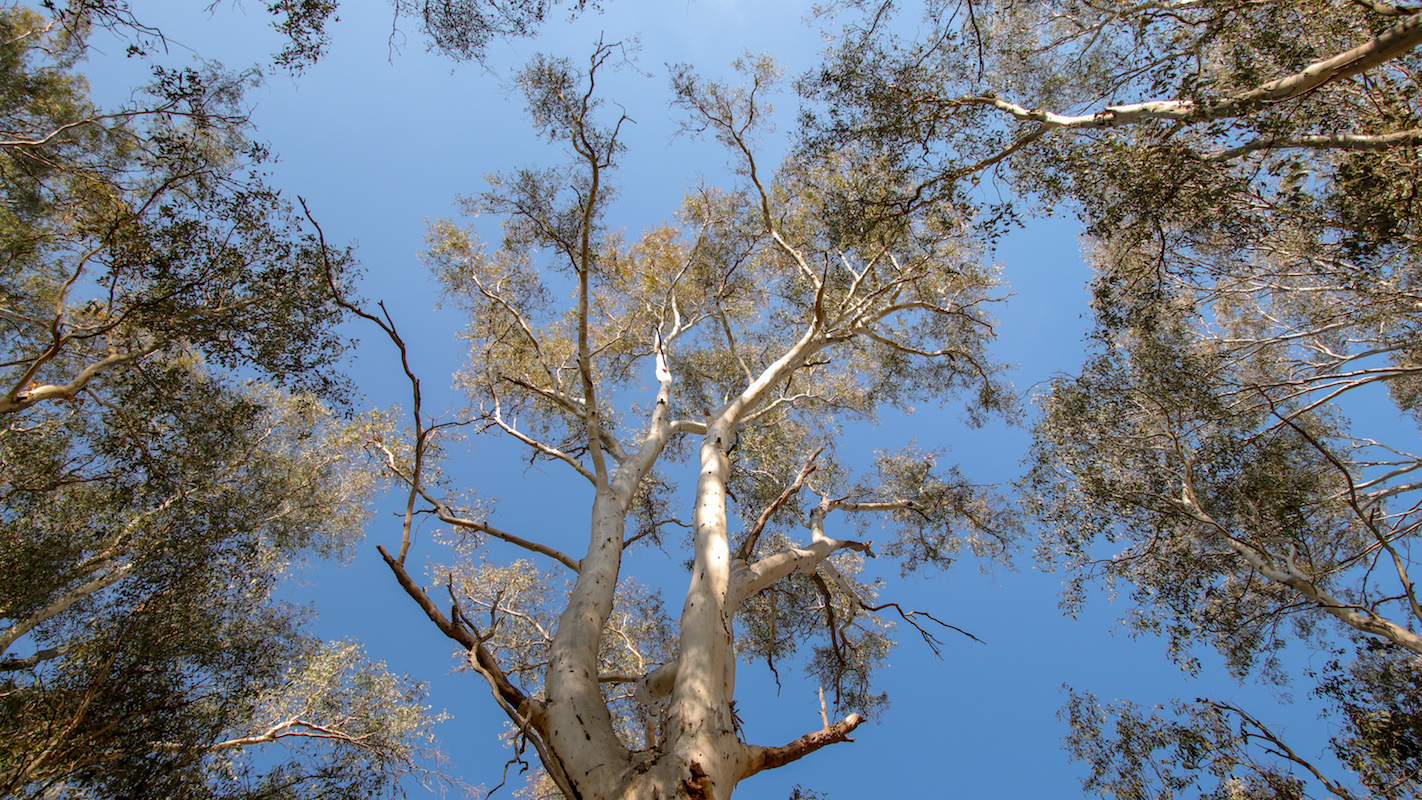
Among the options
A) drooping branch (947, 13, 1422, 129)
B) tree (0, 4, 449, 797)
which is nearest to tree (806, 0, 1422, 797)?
drooping branch (947, 13, 1422, 129)

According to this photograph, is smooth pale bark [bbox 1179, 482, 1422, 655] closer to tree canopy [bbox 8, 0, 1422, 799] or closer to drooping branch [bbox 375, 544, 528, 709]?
tree canopy [bbox 8, 0, 1422, 799]

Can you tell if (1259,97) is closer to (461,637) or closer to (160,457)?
(461,637)

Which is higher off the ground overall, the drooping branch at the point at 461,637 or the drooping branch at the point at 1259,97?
the drooping branch at the point at 1259,97

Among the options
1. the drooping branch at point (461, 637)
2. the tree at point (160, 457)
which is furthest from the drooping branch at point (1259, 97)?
the tree at point (160, 457)

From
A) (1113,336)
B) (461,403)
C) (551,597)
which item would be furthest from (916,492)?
(461,403)

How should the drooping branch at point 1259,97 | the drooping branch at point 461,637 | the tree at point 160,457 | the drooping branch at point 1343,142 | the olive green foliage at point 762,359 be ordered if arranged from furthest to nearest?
the olive green foliage at point 762,359, the tree at point 160,457, the drooping branch at point 1343,142, the drooping branch at point 1259,97, the drooping branch at point 461,637

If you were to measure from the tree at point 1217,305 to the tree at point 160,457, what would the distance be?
7264 millimetres

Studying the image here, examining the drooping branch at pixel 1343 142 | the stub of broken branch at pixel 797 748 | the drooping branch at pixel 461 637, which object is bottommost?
the stub of broken branch at pixel 797 748

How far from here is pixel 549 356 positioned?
35.2 ft

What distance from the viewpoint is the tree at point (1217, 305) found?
16.4 ft

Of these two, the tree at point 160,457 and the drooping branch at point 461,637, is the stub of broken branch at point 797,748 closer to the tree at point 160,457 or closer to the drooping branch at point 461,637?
the drooping branch at point 461,637

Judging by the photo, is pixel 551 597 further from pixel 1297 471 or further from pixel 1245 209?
pixel 1297 471

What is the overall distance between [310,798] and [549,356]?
23.1 ft

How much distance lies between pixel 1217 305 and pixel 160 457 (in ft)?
58.5
